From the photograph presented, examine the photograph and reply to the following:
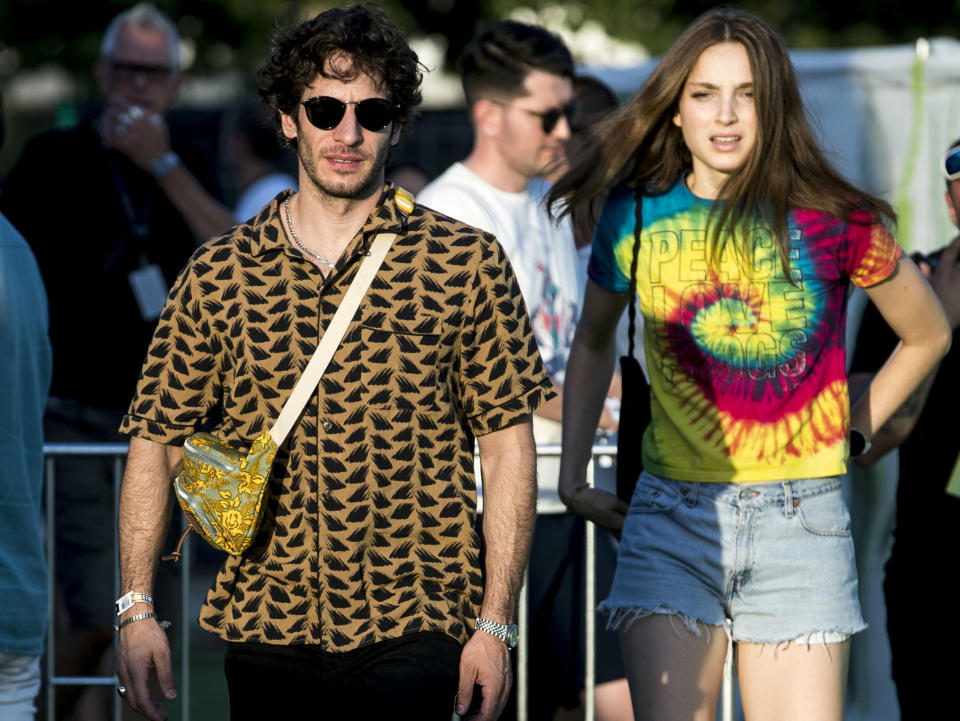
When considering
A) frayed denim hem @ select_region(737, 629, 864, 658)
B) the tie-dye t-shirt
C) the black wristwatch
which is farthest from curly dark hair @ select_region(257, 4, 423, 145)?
frayed denim hem @ select_region(737, 629, 864, 658)

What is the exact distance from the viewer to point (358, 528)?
3.37m

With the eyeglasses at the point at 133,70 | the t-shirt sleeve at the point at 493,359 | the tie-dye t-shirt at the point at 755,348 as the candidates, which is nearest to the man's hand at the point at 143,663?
the t-shirt sleeve at the point at 493,359

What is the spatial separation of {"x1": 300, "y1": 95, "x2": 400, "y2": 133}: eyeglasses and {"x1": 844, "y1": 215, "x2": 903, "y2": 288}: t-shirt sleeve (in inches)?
47.3

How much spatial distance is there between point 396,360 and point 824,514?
1122 millimetres

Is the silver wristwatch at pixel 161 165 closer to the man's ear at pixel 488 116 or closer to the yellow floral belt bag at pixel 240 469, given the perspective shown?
the man's ear at pixel 488 116

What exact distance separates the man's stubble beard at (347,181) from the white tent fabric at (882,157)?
3.22 metres

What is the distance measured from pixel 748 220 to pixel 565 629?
213 centimetres

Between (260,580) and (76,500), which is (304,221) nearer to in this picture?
(260,580)

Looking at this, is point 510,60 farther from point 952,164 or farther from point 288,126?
point 288,126

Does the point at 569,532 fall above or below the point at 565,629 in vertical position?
above

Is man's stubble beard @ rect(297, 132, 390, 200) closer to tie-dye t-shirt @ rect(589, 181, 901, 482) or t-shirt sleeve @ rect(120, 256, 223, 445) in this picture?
t-shirt sleeve @ rect(120, 256, 223, 445)

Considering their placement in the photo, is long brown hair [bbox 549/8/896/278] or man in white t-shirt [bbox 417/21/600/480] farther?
man in white t-shirt [bbox 417/21/600/480]

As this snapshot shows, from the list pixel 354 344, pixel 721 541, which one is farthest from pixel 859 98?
pixel 354 344

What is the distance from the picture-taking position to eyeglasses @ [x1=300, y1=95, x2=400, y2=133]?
11.4 ft
